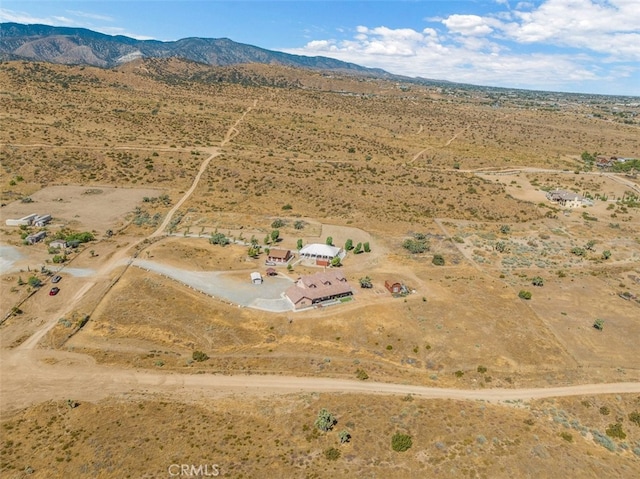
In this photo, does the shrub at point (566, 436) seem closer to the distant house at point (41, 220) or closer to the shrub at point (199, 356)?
the shrub at point (199, 356)

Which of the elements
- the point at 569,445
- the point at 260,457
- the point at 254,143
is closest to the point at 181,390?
the point at 260,457

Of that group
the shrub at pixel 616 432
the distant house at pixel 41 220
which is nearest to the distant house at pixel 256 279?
the shrub at pixel 616 432

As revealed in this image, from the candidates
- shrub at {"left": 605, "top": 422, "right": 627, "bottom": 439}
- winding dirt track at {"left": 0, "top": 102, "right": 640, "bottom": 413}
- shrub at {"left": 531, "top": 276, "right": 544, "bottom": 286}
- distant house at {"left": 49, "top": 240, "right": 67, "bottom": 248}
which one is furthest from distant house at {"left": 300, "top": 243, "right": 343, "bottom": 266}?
shrub at {"left": 605, "top": 422, "right": 627, "bottom": 439}

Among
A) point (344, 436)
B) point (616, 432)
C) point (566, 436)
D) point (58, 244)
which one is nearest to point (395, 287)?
point (566, 436)

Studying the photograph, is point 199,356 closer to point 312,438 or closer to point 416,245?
point 312,438

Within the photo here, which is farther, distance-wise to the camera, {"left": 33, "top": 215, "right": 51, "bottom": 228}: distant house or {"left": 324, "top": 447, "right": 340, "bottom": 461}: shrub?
{"left": 33, "top": 215, "right": 51, "bottom": 228}: distant house

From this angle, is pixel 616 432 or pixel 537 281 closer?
pixel 616 432

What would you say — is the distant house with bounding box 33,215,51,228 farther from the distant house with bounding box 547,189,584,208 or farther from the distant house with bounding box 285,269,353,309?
the distant house with bounding box 547,189,584,208
